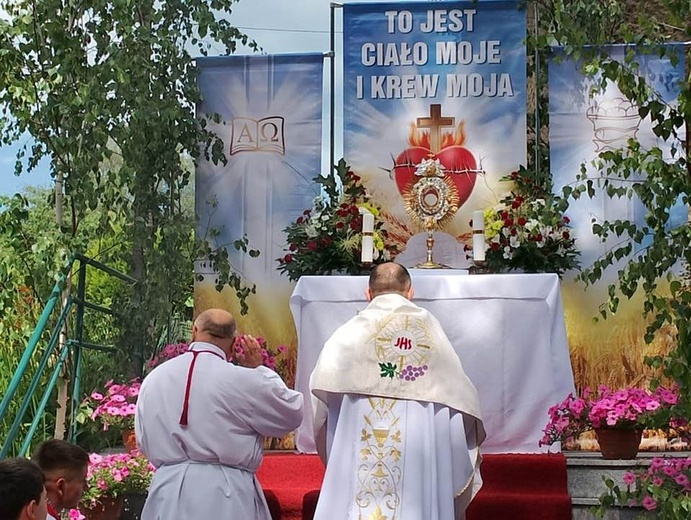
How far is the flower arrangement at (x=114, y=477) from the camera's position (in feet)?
19.0

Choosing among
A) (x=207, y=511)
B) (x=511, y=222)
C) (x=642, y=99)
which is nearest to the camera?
(x=642, y=99)

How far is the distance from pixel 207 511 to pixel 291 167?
14.0 feet

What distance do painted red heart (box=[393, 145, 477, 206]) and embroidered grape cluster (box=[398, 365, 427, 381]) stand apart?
133 inches

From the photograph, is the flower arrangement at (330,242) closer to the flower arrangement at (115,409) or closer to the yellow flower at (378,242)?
the yellow flower at (378,242)

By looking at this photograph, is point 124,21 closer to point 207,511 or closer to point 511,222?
point 511,222

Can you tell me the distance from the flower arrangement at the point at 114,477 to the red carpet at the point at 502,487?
2.14 feet

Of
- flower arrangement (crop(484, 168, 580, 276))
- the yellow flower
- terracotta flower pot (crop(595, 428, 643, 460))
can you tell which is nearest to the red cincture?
terracotta flower pot (crop(595, 428, 643, 460))

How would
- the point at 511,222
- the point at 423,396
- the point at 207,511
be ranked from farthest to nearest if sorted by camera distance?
the point at 511,222 < the point at 423,396 < the point at 207,511

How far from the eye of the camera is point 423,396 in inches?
202

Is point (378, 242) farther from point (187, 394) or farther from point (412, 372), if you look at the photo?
point (187, 394)

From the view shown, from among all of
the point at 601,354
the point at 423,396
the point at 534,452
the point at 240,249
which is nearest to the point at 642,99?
the point at 423,396

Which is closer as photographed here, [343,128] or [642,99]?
[642,99]

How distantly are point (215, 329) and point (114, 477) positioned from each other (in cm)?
146

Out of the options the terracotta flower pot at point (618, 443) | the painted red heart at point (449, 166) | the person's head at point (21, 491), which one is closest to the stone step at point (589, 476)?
the terracotta flower pot at point (618, 443)
